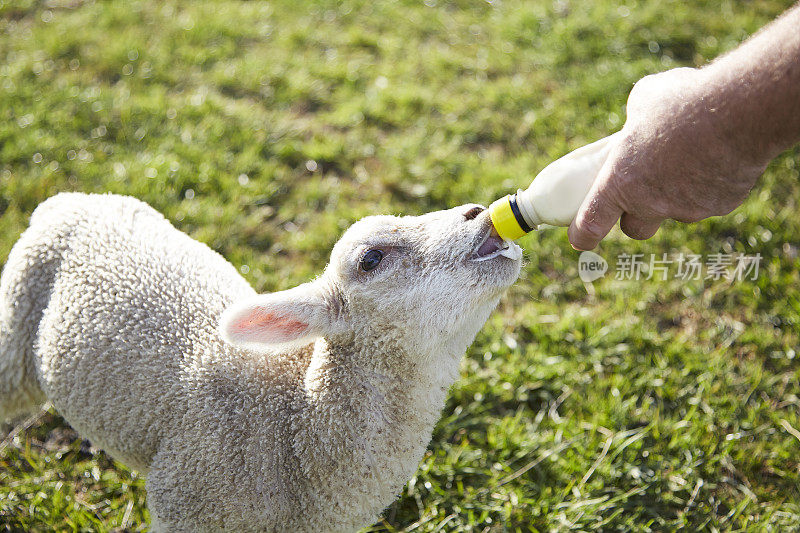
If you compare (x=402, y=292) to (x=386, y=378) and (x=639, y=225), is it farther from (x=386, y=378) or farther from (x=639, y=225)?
(x=639, y=225)

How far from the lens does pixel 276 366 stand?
270 cm

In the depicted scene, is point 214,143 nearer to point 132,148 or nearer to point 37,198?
point 132,148

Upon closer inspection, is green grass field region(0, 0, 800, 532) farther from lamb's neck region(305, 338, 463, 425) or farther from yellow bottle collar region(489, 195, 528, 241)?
yellow bottle collar region(489, 195, 528, 241)

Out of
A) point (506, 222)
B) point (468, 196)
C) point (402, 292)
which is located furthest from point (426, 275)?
point (468, 196)

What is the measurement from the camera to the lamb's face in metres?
2.39

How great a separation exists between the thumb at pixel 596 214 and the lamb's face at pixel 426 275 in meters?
0.26

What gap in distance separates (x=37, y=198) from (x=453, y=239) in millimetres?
3520

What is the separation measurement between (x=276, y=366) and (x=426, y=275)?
0.76 meters

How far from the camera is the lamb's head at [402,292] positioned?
238cm

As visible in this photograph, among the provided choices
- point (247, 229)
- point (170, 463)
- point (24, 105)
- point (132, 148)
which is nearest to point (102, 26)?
point (24, 105)

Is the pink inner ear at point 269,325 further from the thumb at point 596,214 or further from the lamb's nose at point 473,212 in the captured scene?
the thumb at point 596,214

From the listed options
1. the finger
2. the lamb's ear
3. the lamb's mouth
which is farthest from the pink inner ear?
the finger

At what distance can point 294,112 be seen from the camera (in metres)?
5.54

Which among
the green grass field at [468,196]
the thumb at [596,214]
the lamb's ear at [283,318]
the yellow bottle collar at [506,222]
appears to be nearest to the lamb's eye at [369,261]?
the lamb's ear at [283,318]
